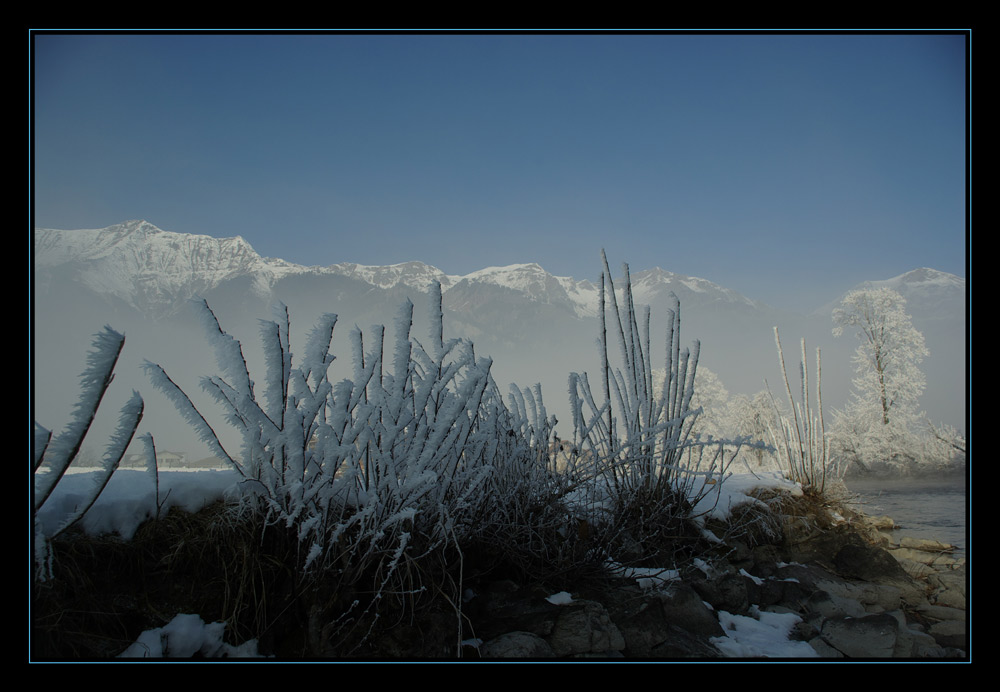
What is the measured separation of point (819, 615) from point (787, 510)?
5.23 feet

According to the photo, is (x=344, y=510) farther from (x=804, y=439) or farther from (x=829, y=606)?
(x=804, y=439)

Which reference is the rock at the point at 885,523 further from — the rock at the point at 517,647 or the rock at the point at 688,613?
the rock at the point at 517,647

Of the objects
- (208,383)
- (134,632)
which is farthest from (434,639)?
(208,383)

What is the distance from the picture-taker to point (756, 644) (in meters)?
2.01

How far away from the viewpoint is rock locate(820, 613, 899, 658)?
2127 mm

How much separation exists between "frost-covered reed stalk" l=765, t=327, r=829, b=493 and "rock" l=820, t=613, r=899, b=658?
8.06ft

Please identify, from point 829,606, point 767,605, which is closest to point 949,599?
point 829,606

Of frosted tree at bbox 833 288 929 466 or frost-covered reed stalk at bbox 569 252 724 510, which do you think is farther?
frosted tree at bbox 833 288 929 466

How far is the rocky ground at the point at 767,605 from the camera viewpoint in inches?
65.6

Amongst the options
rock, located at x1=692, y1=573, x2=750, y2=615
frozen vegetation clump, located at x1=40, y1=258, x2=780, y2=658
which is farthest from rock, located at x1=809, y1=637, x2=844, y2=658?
frozen vegetation clump, located at x1=40, y1=258, x2=780, y2=658

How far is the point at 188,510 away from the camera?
6.11ft

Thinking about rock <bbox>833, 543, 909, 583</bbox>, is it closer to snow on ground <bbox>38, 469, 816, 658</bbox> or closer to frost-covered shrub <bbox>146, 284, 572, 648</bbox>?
snow on ground <bbox>38, 469, 816, 658</bbox>
